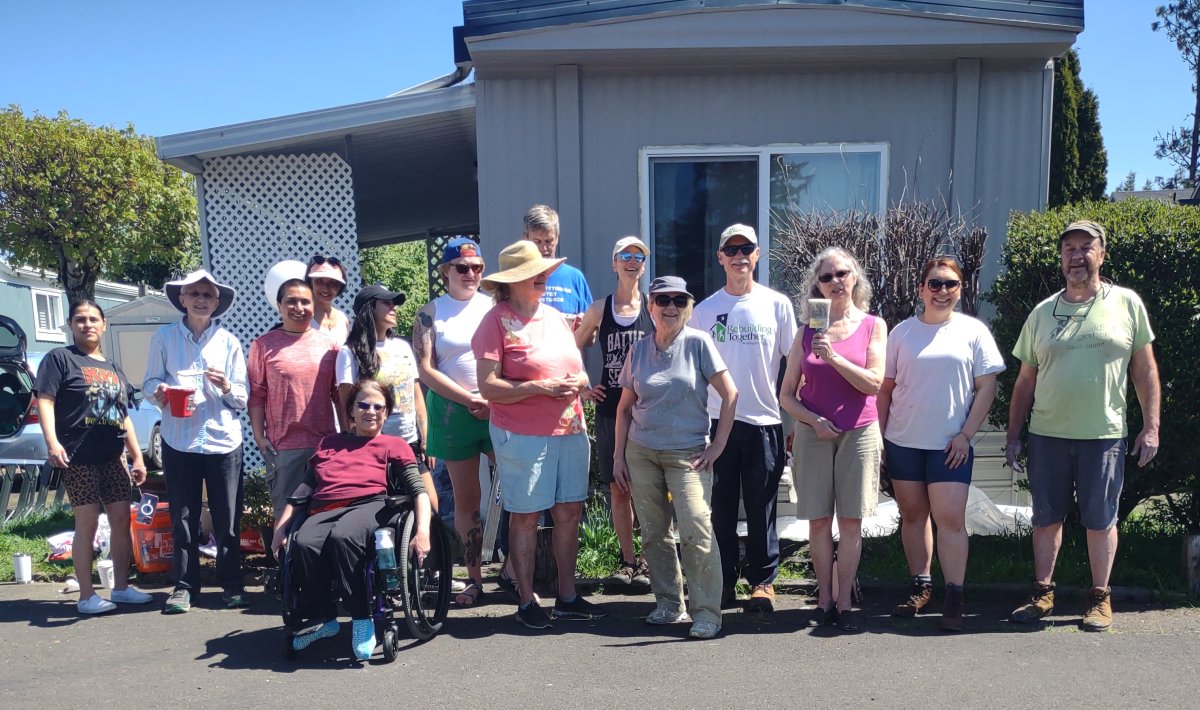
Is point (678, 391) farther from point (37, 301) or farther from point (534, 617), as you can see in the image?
point (37, 301)

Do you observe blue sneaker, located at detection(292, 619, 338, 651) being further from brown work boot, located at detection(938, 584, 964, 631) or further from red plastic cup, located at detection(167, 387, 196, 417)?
brown work boot, located at detection(938, 584, 964, 631)

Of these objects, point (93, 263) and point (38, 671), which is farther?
point (93, 263)

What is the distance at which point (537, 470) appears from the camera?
4.58m

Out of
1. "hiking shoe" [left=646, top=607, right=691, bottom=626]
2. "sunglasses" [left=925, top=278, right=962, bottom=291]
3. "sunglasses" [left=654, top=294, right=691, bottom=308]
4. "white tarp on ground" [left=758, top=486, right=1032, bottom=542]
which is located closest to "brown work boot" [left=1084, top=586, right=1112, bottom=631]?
"white tarp on ground" [left=758, top=486, right=1032, bottom=542]

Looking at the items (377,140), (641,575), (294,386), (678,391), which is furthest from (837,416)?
(377,140)

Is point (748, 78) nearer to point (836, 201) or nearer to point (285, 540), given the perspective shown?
point (836, 201)

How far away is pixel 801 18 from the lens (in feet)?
20.9

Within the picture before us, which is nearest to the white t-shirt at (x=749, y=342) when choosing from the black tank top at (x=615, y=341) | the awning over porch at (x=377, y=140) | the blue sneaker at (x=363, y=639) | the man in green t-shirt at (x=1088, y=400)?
the black tank top at (x=615, y=341)

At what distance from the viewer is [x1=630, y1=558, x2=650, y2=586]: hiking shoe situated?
5340mm

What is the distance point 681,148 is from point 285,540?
4.15m

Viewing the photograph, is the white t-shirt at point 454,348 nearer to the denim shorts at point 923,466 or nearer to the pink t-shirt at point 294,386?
the pink t-shirt at point 294,386

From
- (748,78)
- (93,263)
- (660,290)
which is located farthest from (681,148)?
(93,263)

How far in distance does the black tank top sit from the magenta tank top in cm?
92

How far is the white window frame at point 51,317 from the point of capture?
2686cm
